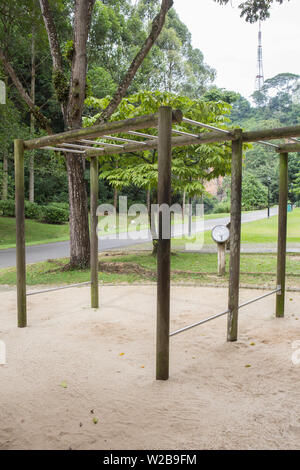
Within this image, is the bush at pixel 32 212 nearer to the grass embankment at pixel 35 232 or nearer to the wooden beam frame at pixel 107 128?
the grass embankment at pixel 35 232

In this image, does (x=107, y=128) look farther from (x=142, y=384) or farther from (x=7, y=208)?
(x=7, y=208)

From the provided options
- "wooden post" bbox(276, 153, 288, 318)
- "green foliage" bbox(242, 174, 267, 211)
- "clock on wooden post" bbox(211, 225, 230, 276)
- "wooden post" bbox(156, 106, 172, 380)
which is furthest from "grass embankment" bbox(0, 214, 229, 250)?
"green foliage" bbox(242, 174, 267, 211)

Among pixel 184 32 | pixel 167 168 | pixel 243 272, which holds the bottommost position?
pixel 243 272

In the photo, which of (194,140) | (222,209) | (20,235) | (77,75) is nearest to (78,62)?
(77,75)

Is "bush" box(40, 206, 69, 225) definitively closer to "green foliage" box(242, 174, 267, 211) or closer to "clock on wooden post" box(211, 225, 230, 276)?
"clock on wooden post" box(211, 225, 230, 276)

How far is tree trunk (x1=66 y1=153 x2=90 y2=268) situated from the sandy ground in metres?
3.69

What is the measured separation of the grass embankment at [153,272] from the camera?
316 inches

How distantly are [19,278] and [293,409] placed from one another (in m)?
3.35

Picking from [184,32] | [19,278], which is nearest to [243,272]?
[19,278]

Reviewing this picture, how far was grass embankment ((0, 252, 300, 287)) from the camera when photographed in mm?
8031

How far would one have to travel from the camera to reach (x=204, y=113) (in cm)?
925

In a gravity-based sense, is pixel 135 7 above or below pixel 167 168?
above

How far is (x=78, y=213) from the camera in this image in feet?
29.6
